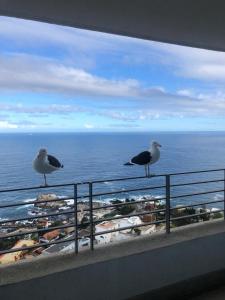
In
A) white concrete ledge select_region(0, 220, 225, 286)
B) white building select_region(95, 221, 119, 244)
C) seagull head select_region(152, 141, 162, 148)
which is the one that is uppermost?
seagull head select_region(152, 141, 162, 148)

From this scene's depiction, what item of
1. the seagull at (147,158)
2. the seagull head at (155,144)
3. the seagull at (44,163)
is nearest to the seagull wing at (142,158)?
the seagull at (147,158)

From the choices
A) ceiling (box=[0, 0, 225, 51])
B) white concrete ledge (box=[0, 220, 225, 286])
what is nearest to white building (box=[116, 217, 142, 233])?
white concrete ledge (box=[0, 220, 225, 286])

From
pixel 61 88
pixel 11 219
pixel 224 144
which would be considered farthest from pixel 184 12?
pixel 224 144

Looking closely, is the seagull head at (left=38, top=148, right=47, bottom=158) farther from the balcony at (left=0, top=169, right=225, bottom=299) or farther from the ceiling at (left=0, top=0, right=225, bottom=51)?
the ceiling at (left=0, top=0, right=225, bottom=51)

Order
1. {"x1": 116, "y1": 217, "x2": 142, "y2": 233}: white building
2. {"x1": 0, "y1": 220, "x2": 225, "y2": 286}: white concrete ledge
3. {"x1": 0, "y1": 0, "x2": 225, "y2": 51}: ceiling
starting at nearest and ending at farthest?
{"x1": 0, "y1": 0, "x2": 225, "y2": 51}: ceiling → {"x1": 0, "y1": 220, "x2": 225, "y2": 286}: white concrete ledge → {"x1": 116, "y1": 217, "x2": 142, "y2": 233}: white building

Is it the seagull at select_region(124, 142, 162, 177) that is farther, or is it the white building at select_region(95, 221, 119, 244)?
the seagull at select_region(124, 142, 162, 177)

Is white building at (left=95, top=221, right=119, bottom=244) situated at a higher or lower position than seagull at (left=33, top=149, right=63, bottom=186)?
lower

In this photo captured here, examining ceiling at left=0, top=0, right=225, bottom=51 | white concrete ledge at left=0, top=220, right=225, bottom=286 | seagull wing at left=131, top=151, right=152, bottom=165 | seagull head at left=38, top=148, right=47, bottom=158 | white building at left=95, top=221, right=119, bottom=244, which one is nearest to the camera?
ceiling at left=0, top=0, right=225, bottom=51

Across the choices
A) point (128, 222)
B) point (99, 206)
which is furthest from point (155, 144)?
point (99, 206)
